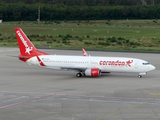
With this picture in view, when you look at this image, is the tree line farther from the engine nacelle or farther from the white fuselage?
the engine nacelle

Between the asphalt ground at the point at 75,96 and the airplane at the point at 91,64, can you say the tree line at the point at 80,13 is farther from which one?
the airplane at the point at 91,64

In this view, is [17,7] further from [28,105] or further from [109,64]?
[28,105]

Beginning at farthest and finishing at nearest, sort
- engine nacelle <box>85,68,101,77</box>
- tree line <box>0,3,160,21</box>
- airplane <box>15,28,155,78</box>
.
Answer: tree line <box>0,3,160,21</box>, airplane <box>15,28,155,78</box>, engine nacelle <box>85,68,101,77</box>

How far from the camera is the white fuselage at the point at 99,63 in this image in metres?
57.4

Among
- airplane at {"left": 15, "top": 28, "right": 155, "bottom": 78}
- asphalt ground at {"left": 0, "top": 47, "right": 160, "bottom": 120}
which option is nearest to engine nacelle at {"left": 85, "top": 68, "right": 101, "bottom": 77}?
airplane at {"left": 15, "top": 28, "right": 155, "bottom": 78}

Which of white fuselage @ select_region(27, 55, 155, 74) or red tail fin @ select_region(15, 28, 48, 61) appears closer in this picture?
white fuselage @ select_region(27, 55, 155, 74)

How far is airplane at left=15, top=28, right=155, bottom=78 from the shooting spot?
57344mm

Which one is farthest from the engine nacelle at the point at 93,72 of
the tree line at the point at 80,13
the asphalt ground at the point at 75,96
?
the tree line at the point at 80,13

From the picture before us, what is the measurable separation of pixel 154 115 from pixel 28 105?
12.5 meters

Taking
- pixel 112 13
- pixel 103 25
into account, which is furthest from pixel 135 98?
pixel 112 13

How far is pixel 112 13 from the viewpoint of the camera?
186 metres

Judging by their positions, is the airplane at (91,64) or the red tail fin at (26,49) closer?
the airplane at (91,64)

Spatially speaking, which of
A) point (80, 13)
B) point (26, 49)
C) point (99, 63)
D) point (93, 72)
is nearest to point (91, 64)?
point (99, 63)

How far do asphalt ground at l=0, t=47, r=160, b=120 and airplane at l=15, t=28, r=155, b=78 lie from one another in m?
1.25
